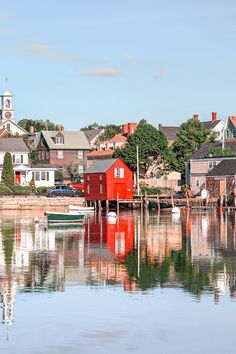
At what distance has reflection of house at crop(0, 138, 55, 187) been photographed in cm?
13062

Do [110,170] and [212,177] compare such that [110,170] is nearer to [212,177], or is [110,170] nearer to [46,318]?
[212,177]

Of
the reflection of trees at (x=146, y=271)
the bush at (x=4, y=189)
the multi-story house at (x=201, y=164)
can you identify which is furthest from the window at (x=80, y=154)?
the reflection of trees at (x=146, y=271)

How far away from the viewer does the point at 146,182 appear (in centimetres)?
12988

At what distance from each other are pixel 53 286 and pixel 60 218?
44.3 meters

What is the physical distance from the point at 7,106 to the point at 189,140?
60.5 meters

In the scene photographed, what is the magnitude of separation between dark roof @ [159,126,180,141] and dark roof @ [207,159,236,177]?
158 feet

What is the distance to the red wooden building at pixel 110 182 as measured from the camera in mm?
111188

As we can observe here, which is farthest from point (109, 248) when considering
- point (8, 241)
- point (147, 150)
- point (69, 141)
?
point (69, 141)

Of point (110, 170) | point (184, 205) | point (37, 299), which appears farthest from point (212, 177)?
point (37, 299)

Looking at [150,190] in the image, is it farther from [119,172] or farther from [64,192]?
[64,192]

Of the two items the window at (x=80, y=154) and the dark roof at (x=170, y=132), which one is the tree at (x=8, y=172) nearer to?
the window at (x=80, y=154)

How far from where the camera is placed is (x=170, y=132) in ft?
523

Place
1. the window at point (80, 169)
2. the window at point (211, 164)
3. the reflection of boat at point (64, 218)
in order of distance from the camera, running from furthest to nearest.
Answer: the window at point (80, 169) → the window at point (211, 164) → the reflection of boat at point (64, 218)

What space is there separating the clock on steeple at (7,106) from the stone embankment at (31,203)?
Answer: 218ft
